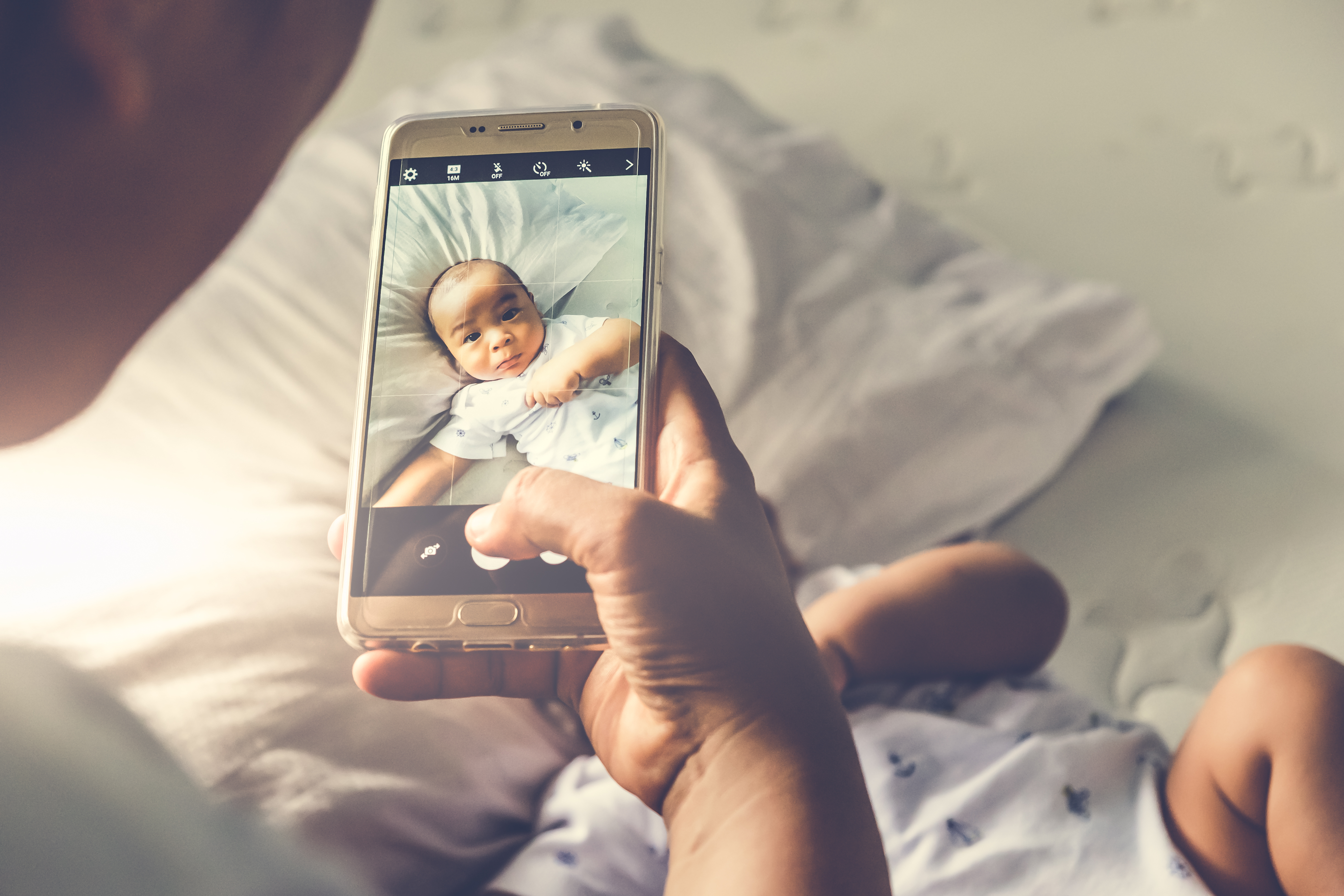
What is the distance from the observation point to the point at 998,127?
653 millimetres

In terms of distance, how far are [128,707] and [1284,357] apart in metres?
0.59

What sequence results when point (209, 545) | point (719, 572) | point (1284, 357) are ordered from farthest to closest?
point (1284, 357), point (209, 545), point (719, 572)

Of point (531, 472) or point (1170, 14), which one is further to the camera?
point (1170, 14)

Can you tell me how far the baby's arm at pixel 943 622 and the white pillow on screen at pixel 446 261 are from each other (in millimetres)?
266

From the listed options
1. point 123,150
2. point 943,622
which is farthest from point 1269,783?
point 123,150

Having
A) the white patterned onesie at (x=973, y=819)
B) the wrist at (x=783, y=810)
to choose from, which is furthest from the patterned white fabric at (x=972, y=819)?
the wrist at (x=783, y=810)

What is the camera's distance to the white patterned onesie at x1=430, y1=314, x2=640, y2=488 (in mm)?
218

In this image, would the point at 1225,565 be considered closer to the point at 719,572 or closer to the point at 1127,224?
the point at 1127,224

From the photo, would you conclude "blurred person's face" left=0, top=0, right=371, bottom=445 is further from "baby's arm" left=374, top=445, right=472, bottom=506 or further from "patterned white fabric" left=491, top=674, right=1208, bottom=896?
"patterned white fabric" left=491, top=674, right=1208, bottom=896

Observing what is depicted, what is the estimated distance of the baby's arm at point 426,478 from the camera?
0.73 feet

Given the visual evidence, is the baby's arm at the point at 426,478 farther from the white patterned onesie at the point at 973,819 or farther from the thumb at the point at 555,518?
the white patterned onesie at the point at 973,819

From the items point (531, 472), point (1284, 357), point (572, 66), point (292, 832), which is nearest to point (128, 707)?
point (292, 832)

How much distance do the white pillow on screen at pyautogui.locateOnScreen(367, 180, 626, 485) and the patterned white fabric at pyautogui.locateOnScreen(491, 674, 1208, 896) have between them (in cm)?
16

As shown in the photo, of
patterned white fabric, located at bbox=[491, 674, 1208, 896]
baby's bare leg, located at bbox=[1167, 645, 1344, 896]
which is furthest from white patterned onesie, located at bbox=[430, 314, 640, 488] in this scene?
baby's bare leg, located at bbox=[1167, 645, 1344, 896]
